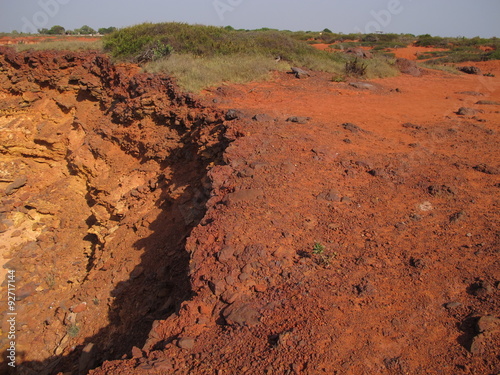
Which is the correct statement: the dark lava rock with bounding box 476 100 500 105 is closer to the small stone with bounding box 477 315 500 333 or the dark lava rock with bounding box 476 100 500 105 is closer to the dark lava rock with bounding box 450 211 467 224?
the dark lava rock with bounding box 450 211 467 224

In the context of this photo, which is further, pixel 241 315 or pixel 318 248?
pixel 318 248

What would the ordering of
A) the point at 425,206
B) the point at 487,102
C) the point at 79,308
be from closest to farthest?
the point at 425,206 → the point at 79,308 → the point at 487,102

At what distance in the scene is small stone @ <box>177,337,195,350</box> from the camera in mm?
2828

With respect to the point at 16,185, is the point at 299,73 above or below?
above

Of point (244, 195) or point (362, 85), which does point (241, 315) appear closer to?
point (244, 195)

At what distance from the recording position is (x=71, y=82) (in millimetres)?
10117

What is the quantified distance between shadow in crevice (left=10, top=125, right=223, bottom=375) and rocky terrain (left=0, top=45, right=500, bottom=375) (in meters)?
0.04

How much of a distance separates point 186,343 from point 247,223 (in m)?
1.53

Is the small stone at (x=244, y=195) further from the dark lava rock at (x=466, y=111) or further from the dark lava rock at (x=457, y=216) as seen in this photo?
the dark lava rock at (x=466, y=111)

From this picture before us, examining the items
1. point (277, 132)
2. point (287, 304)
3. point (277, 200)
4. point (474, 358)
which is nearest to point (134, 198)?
point (277, 132)

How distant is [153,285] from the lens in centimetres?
516

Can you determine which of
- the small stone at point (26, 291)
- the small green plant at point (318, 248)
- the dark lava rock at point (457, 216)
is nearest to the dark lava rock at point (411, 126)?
the dark lava rock at point (457, 216)

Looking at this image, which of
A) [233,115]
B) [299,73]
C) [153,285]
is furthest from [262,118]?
[299,73]

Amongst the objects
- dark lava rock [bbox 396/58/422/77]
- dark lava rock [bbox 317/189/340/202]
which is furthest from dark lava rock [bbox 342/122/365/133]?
dark lava rock [bbox 396/58/422/77]
